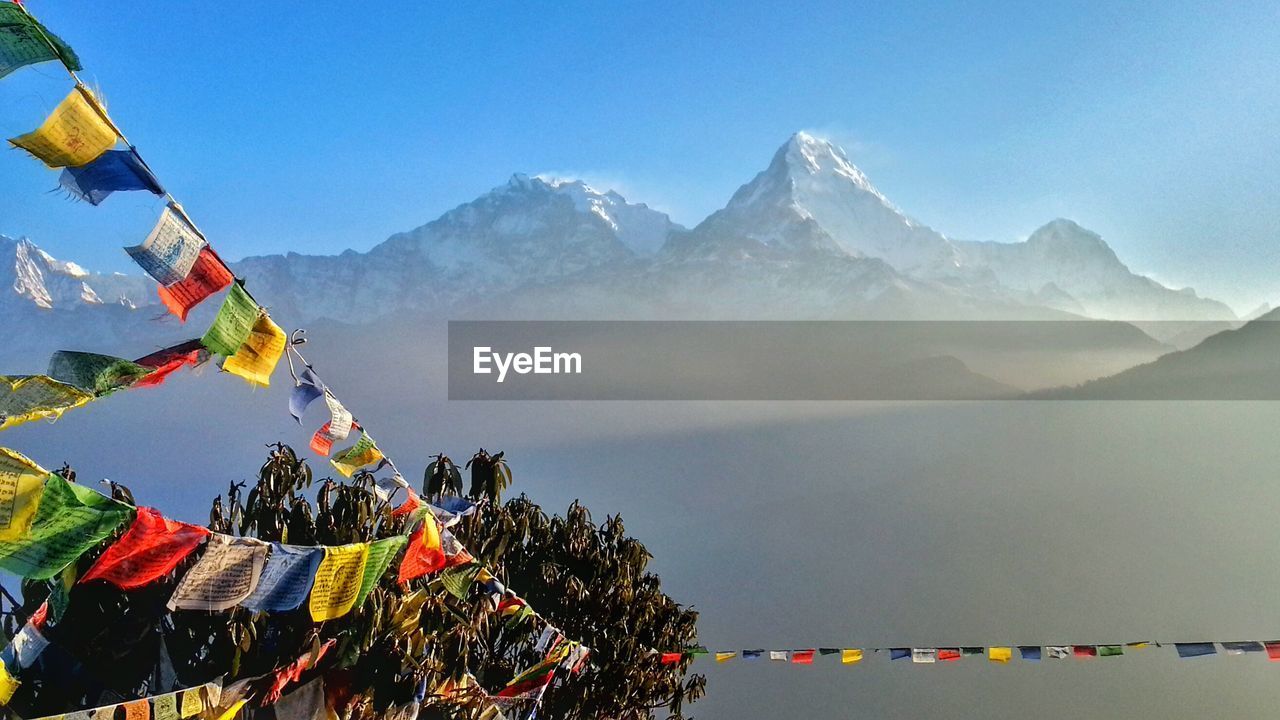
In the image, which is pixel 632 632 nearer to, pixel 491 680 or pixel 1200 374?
pixel 491 680

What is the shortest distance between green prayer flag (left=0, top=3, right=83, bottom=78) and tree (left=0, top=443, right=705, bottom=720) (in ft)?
13.8

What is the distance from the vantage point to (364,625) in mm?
8617

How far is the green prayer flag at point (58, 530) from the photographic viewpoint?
193 inches

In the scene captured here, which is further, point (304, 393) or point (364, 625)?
point (364, 625)

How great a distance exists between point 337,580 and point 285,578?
38 centimetres

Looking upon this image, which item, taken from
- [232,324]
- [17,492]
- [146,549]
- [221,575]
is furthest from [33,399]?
[221,575]

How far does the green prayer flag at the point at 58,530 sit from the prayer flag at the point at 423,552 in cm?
307

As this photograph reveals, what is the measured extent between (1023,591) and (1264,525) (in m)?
8.29

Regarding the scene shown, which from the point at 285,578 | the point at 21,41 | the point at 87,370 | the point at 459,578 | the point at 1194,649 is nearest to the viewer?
the point at 21,41

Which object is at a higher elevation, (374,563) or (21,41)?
(21,41)

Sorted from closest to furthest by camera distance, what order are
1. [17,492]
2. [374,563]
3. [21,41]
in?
[21,41] < [17,492] < [374,563]

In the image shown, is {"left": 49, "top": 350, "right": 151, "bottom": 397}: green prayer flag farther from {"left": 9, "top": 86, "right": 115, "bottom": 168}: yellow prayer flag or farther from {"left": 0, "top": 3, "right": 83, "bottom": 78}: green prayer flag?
{"left": 0, "top": 3, "right": 83, "bottom": 78}: green prayer flag

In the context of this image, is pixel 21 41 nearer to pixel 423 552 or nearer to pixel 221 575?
pixel 221 575

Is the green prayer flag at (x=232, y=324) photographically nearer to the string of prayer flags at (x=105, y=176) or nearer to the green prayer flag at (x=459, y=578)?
the string of prayer flags at (x=105, y=176)
